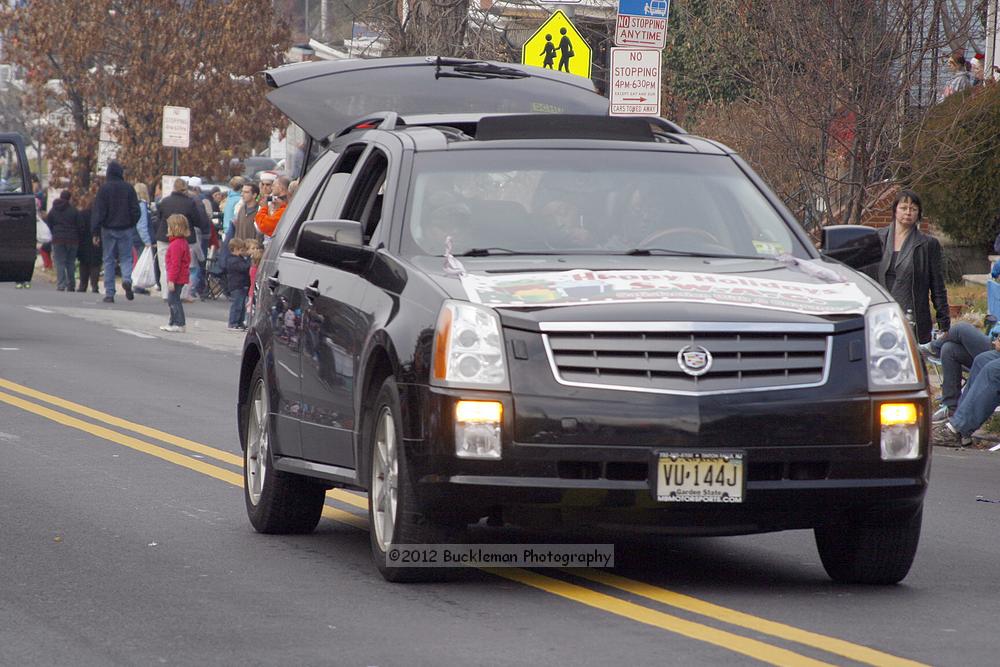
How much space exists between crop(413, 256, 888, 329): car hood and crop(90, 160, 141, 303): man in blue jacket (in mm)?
24099

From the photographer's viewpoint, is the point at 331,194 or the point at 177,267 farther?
the point at 177,267

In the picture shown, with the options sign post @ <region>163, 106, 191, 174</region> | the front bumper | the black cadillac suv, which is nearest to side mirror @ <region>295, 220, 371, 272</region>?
the black cadillac suv

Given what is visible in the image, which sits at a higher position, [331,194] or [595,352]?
[331,194]

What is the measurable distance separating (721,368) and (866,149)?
11.2 metres

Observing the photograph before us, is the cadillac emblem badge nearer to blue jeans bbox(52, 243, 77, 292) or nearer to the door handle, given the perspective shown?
the door handle

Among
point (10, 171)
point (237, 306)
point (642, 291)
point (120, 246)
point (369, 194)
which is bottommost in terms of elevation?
point (237, 306)

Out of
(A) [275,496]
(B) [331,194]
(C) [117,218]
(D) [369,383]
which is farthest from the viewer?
(C) [117,218]

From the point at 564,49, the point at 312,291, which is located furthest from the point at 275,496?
the point at 564,49

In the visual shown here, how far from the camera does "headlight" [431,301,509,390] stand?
6.82 meters

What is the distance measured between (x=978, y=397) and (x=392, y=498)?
7.06m

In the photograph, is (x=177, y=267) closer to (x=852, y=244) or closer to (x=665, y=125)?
(x=665, y=125)

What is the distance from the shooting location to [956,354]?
46.2 ft

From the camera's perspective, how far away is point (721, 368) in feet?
22.3

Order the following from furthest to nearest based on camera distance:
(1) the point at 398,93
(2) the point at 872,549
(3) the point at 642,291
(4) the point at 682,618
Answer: (1) the point at 398,93
(2) the point at 872,549
(3) the point at 642,291
(4) the point at 682,618
